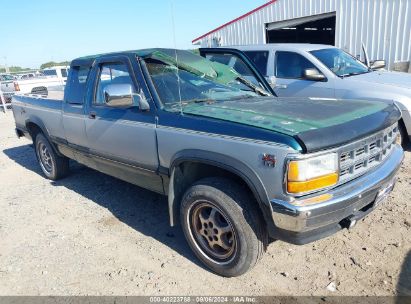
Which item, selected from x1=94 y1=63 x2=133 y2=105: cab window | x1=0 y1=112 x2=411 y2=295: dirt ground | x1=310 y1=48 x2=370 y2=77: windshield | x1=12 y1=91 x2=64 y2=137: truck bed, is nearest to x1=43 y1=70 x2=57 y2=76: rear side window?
x1=12 y1=91 x2=64 y2=137: truck bed

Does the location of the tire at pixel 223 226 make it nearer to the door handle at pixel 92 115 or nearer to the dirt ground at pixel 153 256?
the dirt ground at pixel 153 256

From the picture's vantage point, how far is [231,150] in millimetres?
2580

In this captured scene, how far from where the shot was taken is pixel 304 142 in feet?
7.41

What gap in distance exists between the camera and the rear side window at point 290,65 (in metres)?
6.57

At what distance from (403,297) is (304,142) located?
1.44 meters

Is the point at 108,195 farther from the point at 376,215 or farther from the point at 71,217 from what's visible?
the point at 376,215

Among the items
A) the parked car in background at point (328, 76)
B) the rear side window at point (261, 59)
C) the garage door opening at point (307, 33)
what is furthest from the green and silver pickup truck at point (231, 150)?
the garage door opening at point (307, 33)

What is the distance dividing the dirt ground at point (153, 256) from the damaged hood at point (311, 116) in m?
1.17

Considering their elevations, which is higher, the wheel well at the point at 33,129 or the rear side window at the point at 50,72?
the rear side window at the point at 50,72

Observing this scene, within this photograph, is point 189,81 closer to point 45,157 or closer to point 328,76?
point 45,157

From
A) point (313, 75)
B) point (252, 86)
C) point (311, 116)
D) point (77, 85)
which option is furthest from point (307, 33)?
point (311, 116)

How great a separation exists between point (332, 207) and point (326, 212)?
6cm

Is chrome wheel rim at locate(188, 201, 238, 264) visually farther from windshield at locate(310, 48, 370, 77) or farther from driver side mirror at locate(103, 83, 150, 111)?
windshield at locate(310, 48, 370, 77)

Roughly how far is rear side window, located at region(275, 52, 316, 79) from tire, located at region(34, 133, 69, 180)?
4343mm
